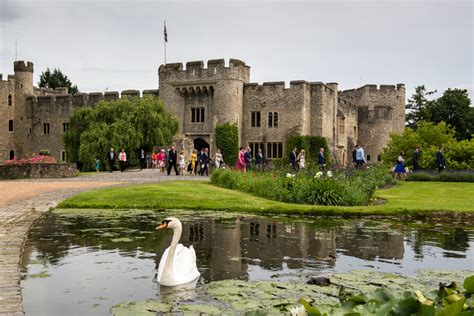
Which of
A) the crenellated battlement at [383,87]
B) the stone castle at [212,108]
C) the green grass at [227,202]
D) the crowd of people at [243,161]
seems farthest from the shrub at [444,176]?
the crenellated battlement at [383,87]

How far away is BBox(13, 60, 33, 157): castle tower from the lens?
2087 inches

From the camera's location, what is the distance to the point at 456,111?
65125 mm

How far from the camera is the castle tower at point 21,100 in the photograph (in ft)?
174

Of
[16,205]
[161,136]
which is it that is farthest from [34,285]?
[161,136]

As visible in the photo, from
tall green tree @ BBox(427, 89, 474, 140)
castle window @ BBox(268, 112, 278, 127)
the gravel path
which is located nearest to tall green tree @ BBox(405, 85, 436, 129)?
tall green tree @ BBox(427, 89, 474, 140)

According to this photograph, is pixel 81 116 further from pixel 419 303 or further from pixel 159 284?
pixel 419 303

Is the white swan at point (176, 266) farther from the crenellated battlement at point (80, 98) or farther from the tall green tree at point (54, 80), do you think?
the tall green tree at point (54, 80)

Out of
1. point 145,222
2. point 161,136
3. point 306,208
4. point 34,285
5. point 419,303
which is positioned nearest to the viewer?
point 419,303

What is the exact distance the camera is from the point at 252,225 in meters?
13.4

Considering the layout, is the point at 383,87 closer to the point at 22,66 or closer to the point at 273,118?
the point at 273,118

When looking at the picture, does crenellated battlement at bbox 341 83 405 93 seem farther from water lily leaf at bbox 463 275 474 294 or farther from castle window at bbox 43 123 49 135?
water lily leaf at bbox 463 275 474 294

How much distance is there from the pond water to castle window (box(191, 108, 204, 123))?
32890 mm

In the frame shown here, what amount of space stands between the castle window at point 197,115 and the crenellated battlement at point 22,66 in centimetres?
1744

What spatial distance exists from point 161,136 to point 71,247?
31.3 metres
